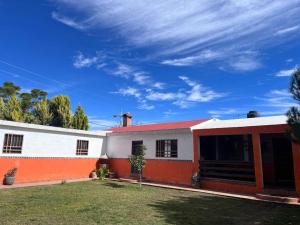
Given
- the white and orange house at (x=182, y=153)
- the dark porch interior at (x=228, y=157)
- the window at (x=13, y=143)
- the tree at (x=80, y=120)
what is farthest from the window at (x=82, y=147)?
the tree at (x=80, y=120)

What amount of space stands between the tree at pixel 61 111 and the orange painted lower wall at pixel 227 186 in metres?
20.0

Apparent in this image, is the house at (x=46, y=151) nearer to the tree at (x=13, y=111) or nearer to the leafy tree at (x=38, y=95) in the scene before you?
the tree at (x=13, y=111)

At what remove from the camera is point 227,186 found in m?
12.3

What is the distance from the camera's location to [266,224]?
6.62 meters

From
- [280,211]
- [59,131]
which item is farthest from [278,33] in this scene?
[59,131]

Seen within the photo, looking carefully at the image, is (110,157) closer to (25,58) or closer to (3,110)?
(25,58)

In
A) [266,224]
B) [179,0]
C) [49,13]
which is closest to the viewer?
[266,224]

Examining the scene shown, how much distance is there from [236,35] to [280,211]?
7936 millimetres

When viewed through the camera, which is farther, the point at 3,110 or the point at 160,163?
the point at 3,110

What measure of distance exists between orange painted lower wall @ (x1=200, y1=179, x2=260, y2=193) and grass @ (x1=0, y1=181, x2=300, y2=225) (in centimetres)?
179

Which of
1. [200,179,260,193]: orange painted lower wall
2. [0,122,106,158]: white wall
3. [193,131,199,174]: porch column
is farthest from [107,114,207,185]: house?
[0,122,106,158]: white wall

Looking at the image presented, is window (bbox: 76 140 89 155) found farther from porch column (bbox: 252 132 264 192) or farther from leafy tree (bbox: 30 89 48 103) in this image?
leafy tree (bbox: 30 89 48 103)

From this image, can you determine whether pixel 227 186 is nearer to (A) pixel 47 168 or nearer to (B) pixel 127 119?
(A) pixel 47 168

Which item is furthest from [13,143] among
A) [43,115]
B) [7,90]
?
[7,90]
